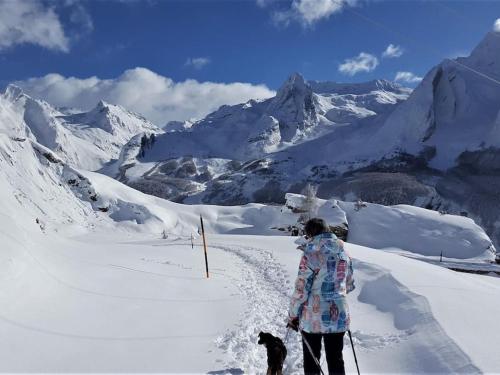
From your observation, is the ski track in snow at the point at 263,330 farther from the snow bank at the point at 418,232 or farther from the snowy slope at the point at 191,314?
the snow bank at the point at 418,232

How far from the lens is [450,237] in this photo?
5675 centimetres

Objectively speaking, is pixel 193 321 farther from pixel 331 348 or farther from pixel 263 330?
pixel 331 348

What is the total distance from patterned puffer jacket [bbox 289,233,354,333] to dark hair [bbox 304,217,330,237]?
2.7 inches

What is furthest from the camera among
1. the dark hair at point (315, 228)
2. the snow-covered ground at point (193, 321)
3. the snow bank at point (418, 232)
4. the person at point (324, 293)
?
the snow bank at point (418, 232)

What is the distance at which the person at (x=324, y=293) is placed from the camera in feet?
18.6

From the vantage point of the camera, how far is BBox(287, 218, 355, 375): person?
5.68m

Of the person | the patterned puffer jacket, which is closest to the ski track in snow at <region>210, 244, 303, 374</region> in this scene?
the person

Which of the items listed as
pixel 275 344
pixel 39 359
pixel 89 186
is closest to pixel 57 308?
pixel 39 359

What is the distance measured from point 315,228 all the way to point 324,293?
33.7 inches

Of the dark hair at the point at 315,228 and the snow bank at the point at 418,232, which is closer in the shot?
the dark hair at the point at 315,228

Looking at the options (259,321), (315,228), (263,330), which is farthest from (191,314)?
(315,228)

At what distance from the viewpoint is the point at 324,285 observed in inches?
225

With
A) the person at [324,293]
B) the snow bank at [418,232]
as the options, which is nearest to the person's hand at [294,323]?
the person at [324,293]

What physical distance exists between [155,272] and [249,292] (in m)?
4.17
